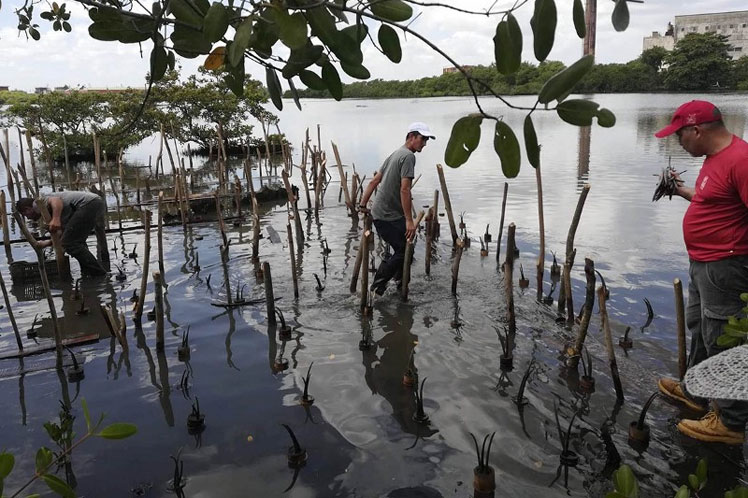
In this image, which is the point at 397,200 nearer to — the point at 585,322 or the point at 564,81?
the point at 585,322

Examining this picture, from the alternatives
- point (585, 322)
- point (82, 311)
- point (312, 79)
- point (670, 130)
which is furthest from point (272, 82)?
point (82, 311)

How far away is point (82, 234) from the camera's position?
806cm

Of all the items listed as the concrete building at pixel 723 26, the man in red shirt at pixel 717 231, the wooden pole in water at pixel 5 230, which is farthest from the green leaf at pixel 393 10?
the concrete building at pixel 723 26

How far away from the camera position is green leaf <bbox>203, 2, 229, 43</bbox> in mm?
1271

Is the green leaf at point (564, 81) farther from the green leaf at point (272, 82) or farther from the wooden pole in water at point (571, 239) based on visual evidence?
the wooden pole in water at point (571, 239)

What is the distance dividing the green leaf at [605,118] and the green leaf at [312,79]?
0.81 meters

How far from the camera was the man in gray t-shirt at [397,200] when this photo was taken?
6.34 m

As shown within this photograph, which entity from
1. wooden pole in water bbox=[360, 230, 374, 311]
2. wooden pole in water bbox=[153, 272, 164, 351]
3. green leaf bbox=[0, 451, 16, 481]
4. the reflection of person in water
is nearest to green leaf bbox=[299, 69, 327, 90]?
green leaf bbox=[0, 451, 16, 481]

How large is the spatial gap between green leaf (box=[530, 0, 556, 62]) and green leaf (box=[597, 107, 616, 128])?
0.70 feet

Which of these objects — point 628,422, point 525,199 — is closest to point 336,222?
point 525,199

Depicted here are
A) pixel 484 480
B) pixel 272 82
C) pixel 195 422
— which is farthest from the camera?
pixel 195 422

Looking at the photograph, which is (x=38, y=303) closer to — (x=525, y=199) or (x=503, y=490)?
(x=503, y=490)

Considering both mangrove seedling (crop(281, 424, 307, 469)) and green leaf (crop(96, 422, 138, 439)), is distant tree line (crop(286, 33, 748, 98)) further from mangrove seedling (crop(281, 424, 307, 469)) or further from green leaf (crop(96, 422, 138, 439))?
green leaf (crop(96, 422, 138, 439))

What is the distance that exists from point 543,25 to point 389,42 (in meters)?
0.55
